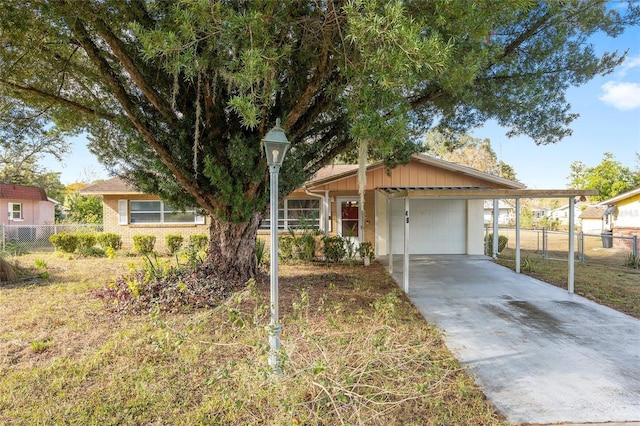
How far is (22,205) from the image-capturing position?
887 inches

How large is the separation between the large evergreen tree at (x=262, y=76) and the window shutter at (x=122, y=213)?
653cm

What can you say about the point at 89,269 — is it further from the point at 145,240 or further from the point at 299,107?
the point at 299,107

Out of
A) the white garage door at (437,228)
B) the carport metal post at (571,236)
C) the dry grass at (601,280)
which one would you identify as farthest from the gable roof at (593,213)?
the carport metal post at (571,236)

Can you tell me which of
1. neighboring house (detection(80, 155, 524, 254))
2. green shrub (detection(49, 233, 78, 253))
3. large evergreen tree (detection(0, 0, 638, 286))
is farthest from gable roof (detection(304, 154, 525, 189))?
green shrub (detection(49, 233, 78, 253))

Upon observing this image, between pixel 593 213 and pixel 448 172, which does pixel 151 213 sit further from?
pixel 593 213

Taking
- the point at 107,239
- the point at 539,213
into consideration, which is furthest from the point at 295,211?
the point at 539,213

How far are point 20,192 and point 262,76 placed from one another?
25617 mm

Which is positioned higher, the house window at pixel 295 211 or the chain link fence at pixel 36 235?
the house window at pixel 295 211

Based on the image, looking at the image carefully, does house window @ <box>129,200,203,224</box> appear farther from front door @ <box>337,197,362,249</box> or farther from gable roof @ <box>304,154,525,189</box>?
gable roof @ <box>304,154,525,189</box>

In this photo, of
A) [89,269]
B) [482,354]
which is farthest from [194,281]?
[89,269]

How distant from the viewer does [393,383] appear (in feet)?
11.1

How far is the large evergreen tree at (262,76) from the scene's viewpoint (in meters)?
3.60

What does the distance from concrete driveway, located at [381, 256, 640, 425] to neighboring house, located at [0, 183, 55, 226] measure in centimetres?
2510

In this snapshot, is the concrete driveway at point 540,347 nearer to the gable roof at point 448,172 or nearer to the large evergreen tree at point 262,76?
the large evergreen tree at point 262,76
